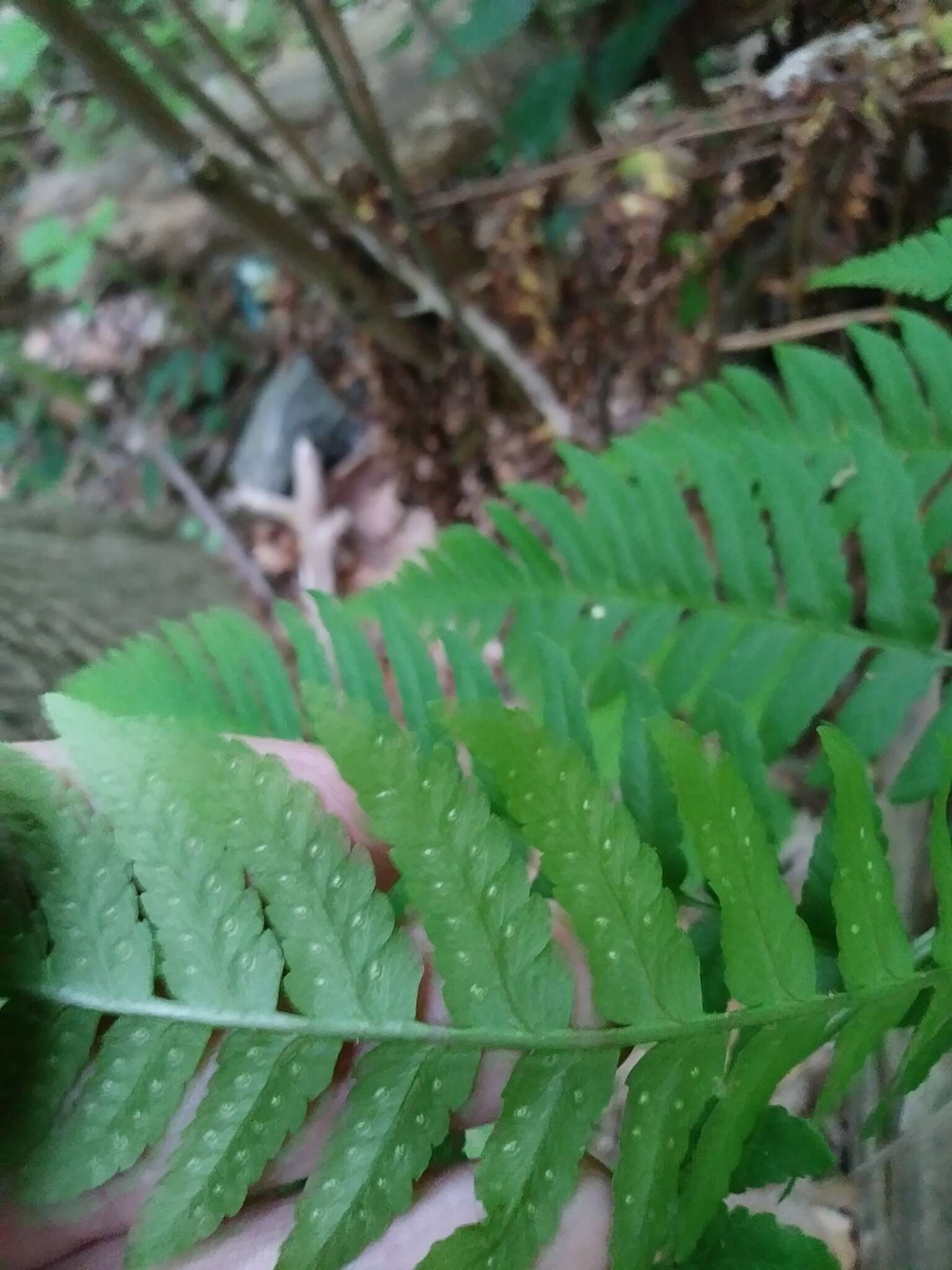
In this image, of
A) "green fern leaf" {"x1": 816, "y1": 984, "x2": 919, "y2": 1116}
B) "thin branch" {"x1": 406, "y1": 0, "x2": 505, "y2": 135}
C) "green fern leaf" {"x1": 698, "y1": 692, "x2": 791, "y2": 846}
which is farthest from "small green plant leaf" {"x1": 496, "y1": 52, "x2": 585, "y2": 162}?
"green fern leaf" {"x1": 816, "y1": 984, "x2": 919, "y2": 1116}

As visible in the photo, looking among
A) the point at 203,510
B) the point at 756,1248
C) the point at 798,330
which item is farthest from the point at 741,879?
the point at 203,510

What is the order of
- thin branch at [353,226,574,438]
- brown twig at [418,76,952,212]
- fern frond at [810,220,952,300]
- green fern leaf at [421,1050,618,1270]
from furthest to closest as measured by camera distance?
1. thin branch at [353,226,574,438]
2. brown twig at [418,76,952,212]
3. fern frond at [810,220,952,300]
4. green fern leaf at [421,1050,618,1270]

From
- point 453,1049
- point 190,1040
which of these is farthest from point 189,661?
point 453,1049

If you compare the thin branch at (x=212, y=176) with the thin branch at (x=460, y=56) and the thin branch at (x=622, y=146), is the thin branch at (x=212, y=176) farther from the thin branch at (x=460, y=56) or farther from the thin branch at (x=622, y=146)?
the thin branch at (x=460, y=56)

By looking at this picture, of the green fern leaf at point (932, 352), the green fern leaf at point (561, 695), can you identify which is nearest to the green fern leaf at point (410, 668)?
the green fern leaf at point (561, 695)

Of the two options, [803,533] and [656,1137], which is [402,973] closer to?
[656,1137]

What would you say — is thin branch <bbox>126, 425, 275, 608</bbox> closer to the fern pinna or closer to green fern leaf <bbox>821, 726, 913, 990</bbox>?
the fern pinna

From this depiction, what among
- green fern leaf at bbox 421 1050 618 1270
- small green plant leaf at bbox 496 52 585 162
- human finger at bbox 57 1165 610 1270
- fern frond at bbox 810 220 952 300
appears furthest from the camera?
small green plant leaf at bbox 496 52 585 162
